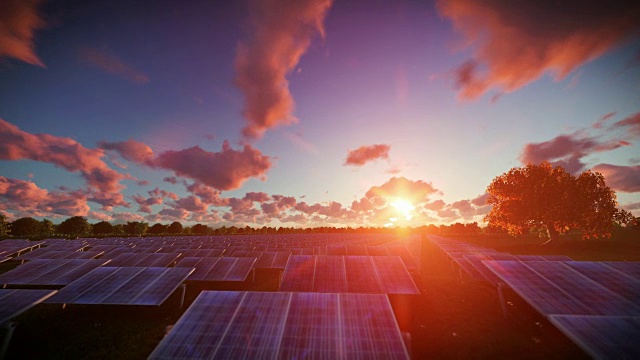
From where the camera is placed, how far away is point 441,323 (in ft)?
45.4

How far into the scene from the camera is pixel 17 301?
467 inches

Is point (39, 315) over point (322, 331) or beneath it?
beneath

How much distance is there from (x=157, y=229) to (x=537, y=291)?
162 meters

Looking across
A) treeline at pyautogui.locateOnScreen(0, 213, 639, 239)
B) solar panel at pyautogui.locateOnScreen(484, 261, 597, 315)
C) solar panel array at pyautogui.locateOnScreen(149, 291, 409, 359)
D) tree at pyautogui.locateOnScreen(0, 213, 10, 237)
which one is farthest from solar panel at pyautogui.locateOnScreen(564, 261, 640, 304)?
tree at pyautogui.locateOnScreen(0, 213, 10, 237)

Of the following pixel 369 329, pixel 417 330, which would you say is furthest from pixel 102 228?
pixel 369 329

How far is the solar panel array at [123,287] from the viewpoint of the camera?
13.3 metres

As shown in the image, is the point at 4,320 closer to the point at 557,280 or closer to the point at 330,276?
the point at 330,276

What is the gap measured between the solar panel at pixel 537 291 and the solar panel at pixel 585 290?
44 cm

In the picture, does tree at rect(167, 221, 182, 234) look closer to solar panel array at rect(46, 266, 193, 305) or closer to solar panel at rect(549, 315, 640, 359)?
solar panel array at rect(46, 266, 193, 305)

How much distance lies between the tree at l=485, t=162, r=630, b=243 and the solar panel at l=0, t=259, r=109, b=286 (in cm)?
6060

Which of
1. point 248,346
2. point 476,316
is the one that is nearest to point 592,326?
point 476,316

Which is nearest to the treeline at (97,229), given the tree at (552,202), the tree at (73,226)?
the tree at (73,226)

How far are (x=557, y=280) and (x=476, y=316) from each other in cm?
514

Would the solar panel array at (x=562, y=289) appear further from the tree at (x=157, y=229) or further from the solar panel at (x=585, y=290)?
the tree at (x=157, y=229)
